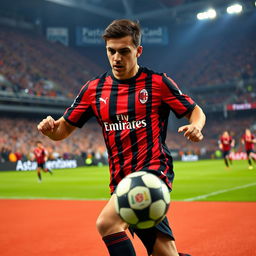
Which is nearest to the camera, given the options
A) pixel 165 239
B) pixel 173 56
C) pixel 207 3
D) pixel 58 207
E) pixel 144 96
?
pixel 165 239

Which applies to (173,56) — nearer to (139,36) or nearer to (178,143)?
(178,143)

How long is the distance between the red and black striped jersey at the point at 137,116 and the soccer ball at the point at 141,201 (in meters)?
0.29

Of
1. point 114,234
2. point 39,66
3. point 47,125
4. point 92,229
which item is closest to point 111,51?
point 47,125

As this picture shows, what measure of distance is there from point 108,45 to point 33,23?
4459 centimetres

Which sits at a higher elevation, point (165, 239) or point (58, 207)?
point (165, 239)

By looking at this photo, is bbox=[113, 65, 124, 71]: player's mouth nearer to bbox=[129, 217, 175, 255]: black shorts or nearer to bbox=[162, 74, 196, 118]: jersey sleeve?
bbox=[162, 74, 196, 118]: jersey sleeve

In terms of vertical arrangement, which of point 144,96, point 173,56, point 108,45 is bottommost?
point 144,96

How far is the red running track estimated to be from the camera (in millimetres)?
5367

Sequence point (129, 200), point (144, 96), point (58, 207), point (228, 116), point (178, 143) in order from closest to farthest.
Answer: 1. point (129, 200)
2. point (144, 96)
3. point (58, 207)
4. point (178, 143)
5. point (228, 116)

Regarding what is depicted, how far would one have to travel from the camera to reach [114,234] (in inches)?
124

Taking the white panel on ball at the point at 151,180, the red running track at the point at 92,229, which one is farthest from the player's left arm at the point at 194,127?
the red running track at the point at 92,229

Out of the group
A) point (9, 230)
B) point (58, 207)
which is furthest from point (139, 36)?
point (58, 207)

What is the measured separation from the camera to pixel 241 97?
46.8 m

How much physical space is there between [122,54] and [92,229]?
4.11 m
